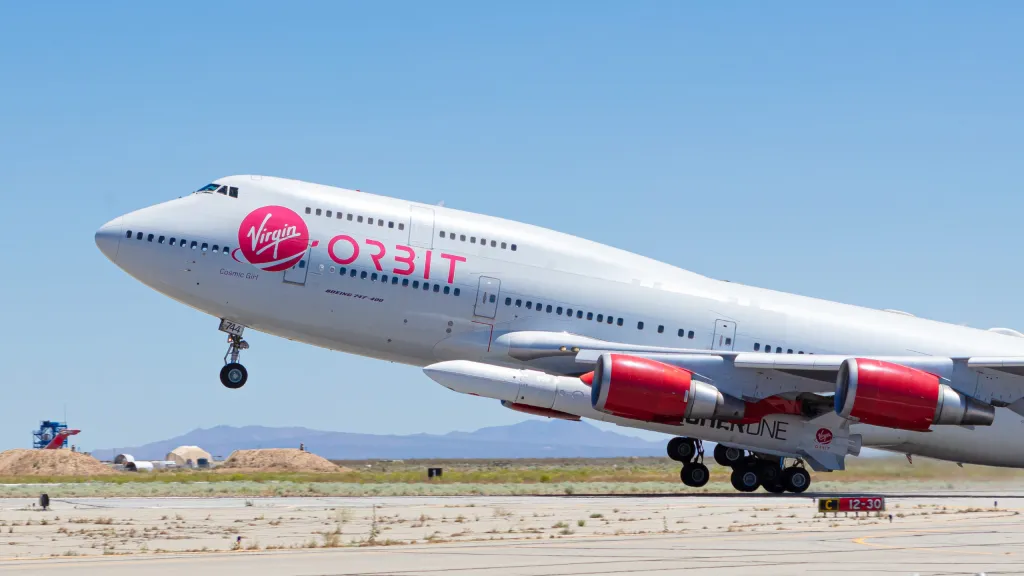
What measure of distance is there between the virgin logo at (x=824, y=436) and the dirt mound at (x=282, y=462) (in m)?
39.1

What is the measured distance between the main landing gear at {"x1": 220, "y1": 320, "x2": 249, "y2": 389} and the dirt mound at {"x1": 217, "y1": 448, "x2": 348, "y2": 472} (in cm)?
3386

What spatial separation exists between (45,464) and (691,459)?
4426 centimetres

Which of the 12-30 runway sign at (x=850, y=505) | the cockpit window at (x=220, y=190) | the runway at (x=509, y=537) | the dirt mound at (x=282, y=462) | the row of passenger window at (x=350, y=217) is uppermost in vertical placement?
the cockpit window at (x=220, y=190)

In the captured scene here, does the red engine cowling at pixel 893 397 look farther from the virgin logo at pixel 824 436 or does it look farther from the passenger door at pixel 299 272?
the passenger door at pixel 299 272

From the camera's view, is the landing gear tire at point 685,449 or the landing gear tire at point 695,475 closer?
the landing gear tire at point 695,475

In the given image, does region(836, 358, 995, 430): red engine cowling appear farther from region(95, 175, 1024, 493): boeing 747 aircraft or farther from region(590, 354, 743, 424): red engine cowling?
region(590, 354, 743, 424): red engine cowling

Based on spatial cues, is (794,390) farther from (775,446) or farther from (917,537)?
(917,537)

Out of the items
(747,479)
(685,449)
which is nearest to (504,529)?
(747,479)

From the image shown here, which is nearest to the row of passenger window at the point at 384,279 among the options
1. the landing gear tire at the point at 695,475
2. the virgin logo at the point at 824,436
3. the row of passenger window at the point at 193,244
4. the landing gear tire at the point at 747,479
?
the row of passenger window at the point at 193,244

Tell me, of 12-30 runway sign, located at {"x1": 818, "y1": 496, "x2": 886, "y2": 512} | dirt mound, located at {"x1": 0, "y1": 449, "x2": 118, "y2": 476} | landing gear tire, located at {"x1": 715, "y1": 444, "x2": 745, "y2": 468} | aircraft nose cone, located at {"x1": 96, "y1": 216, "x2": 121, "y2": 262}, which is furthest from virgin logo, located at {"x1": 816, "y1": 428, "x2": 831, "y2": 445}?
dirt mound, located at {"x1": 0, "y1": 449, "x2": 118, "y2": 476}

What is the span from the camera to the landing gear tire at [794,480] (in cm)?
3884

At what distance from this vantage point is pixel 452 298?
36906 millimetres

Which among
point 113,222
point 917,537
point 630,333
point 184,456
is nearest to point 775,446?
point 630,333

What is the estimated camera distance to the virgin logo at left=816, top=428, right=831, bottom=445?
37.8 metres
